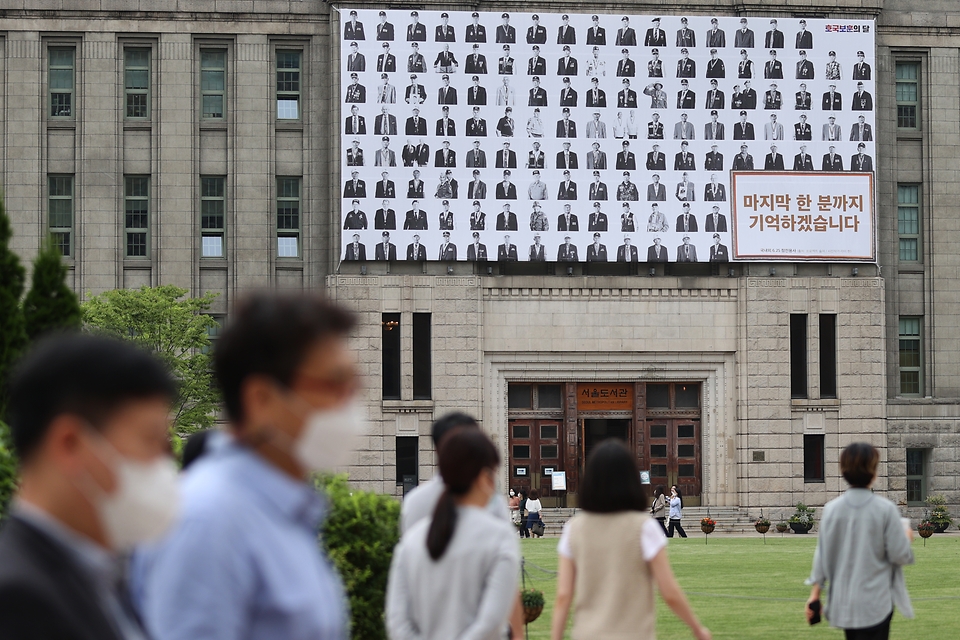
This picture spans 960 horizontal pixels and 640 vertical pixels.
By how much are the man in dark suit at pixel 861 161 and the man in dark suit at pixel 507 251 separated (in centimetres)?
1209

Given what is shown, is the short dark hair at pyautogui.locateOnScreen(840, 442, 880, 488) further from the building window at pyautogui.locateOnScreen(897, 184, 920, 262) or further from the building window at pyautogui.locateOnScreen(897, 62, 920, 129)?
the building window at pyautogui.locateOnScreen(897, 62, 920, 129)

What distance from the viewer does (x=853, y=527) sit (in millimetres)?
8992

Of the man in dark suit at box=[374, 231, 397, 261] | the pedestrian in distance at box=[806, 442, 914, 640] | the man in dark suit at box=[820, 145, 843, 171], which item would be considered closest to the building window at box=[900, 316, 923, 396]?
the man in dark suit at box=[820, 145, 843, 171]

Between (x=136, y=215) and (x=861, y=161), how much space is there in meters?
24.9

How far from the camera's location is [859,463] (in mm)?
8836

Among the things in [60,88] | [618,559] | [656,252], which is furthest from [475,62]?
[618,559]

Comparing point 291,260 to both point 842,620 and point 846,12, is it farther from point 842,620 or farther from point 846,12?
point 842,620

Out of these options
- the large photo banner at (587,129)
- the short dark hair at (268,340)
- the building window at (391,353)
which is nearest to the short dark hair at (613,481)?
the short dark hair at (268,340)

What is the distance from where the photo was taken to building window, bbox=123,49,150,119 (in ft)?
162

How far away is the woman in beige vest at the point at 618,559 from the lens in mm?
7180

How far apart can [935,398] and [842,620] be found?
44.9 meters

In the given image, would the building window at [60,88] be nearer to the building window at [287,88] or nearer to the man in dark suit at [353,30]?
the building window at [287,88]

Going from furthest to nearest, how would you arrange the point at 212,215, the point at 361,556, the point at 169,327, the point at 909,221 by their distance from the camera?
the point at 909,221 → the point at 212,215 → the point at 169,327 → the point at 361,556

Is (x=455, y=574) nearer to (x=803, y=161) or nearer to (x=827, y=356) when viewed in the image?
(x=803, y=161)
